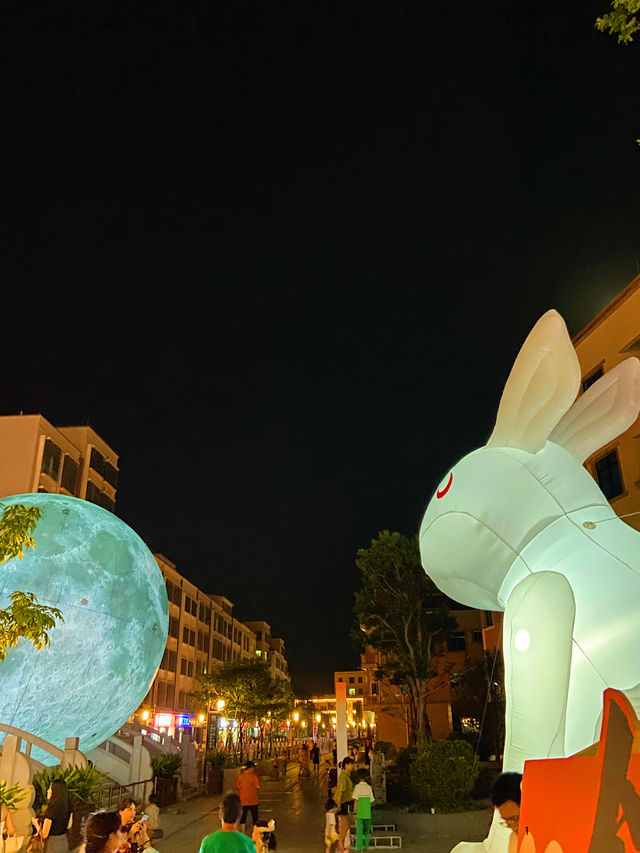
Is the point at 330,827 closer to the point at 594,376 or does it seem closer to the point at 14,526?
the point at 14,526

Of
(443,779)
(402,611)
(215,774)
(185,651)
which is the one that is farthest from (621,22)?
(185,651)

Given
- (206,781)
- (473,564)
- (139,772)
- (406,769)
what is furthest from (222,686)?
(473,564)

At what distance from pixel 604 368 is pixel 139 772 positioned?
17.6 metres

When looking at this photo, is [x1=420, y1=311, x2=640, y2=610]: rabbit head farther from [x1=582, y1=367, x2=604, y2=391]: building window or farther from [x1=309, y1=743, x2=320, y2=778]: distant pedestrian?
[x1=309, y1=743, x2=320, y2=778]: distant pedestrian

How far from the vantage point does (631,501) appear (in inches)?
796

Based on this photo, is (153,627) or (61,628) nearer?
(61,628)

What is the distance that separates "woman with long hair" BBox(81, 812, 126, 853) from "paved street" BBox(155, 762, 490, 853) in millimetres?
9402

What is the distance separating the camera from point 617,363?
21.8 meters

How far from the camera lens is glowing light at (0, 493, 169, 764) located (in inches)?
476

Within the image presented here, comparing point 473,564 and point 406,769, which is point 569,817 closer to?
point 473,564

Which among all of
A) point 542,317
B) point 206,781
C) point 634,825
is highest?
point 542,317

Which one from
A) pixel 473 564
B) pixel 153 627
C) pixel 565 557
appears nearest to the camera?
pixel 565 557

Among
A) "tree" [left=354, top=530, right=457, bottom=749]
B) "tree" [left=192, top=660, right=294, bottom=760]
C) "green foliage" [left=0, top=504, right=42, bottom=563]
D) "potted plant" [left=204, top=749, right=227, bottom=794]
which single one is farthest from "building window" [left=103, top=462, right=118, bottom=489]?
"green foliage" [left=0, top=504, right=42, bottom=563]

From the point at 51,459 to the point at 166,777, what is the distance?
83.1 ft
